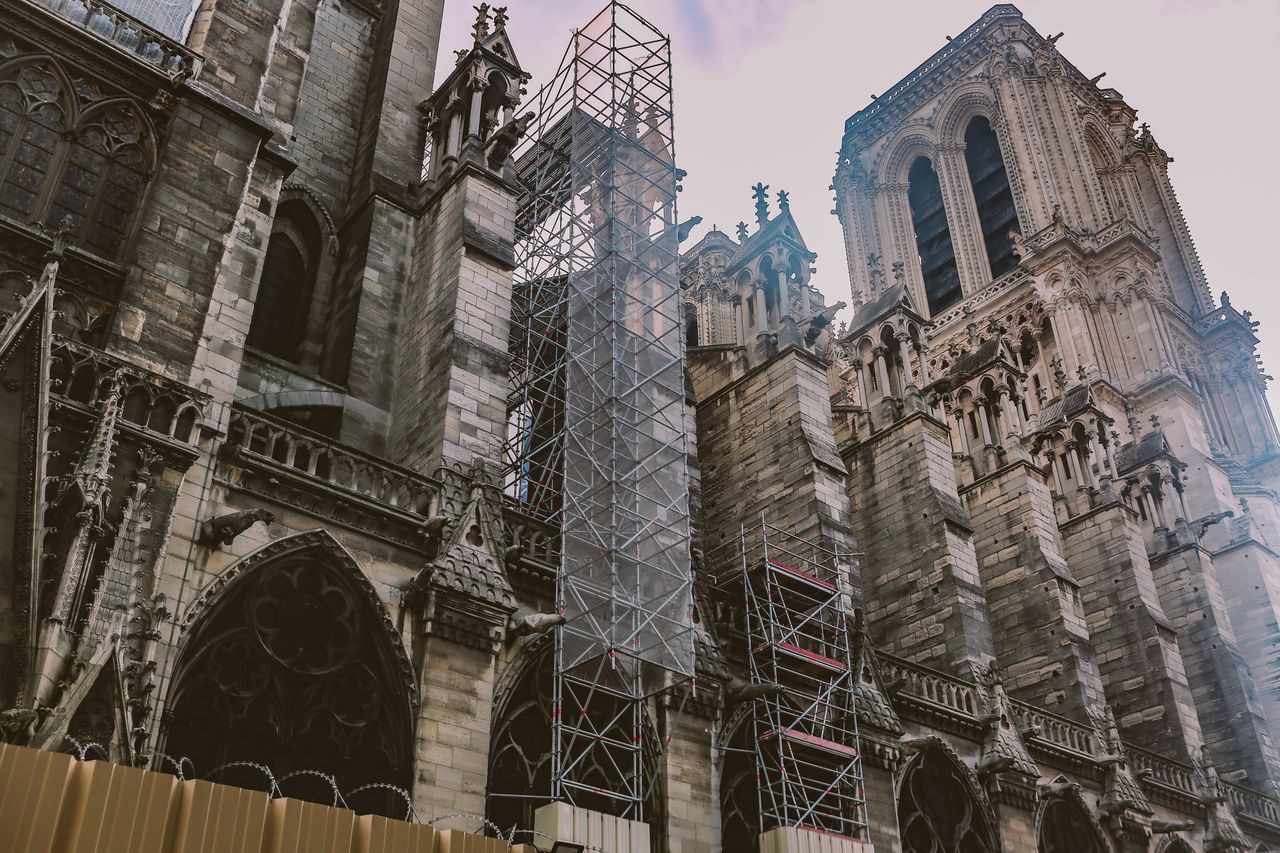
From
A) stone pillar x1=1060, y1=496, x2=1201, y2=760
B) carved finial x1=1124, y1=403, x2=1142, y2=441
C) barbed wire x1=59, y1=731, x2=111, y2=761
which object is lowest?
barbed wire x1=59, y1=731, x2=111, y2=761

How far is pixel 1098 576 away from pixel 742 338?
11487 millimetres

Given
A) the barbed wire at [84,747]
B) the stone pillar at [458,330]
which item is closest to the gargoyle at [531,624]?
the stone pillar at [458,330]

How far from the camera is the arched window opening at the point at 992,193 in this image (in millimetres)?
47188

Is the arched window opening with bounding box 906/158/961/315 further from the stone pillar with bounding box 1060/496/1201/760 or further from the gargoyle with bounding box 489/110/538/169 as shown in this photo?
the gargoyle with bounding box 489/110/538/169

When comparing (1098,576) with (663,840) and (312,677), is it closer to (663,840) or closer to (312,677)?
(663,840)

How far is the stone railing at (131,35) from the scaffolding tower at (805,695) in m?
10.8

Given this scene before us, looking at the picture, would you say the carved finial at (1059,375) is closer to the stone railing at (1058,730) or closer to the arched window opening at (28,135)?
the stone railing at (1058,730)

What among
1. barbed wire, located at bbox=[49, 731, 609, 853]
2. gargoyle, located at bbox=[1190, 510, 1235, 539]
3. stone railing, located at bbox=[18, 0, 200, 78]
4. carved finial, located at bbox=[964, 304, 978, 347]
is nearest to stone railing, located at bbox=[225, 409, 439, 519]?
barbed wire, located at bbox=[49, 731, 609, 853]

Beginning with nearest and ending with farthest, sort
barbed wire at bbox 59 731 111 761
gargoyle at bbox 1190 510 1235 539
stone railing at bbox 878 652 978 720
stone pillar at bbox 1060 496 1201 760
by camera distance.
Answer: barbed wire at bbox 59 731 111 761
stone railing at bbox 878 652 978 720
stone pillar at bbox 1060 496 1201 760
gargoyle at bbox 1190 510 1235 539

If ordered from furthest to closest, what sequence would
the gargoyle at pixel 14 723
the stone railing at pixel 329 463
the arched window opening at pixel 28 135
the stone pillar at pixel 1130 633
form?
the stone pillar at pixel 1130 633, the arched window opening at pixel 28 135, the stone railing at pixel 329 463, the gargoyle at pixel 14 723

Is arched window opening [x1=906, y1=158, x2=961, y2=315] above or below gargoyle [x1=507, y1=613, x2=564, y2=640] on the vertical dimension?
above

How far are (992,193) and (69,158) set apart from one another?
41.4 m

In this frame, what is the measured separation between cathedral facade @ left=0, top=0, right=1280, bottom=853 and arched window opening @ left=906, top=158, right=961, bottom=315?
50.9 feet

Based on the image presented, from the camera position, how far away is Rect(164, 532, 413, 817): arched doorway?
12125mm
